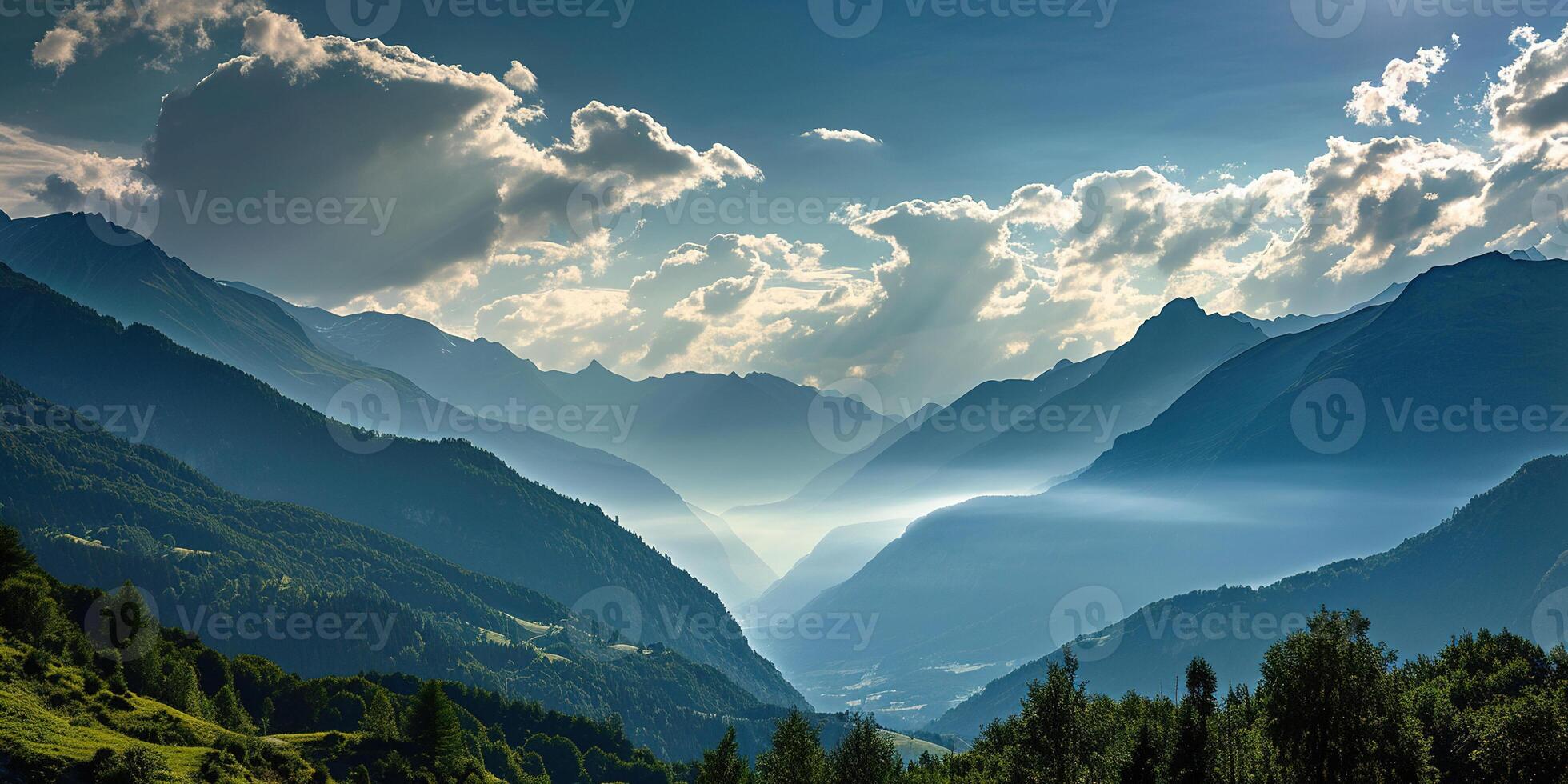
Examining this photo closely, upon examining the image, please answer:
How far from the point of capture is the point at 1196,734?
310ft

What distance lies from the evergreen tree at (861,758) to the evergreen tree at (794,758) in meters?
2.01

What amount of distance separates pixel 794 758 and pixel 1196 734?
43.0 m

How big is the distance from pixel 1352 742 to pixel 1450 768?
20475mm

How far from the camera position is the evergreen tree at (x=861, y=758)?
4451 inches

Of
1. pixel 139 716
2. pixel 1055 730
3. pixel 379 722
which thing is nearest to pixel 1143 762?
pixel 1055 730

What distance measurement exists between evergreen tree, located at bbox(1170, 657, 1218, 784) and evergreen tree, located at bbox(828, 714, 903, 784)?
110ft

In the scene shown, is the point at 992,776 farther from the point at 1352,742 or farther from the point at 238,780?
the point at 238,780

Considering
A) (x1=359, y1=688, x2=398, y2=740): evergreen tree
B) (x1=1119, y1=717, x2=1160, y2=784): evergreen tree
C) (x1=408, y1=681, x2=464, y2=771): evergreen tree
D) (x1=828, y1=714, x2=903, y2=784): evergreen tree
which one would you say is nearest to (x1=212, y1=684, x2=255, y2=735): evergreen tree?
(x1=359, y1=688, x2=398, y2=740): evergreen tree

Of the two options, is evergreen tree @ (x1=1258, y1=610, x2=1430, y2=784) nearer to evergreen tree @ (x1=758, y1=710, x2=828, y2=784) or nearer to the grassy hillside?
evergreen tree @ (x1=758, y1=710, x2=828, y2=784)

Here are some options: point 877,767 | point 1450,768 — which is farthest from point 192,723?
point 1450,768

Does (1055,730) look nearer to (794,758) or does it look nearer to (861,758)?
(861,758)

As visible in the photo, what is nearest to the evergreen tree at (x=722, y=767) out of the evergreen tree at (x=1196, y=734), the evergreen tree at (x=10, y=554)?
the evergreen tree at (x=1196, y=734)

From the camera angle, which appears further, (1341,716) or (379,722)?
(379,722)

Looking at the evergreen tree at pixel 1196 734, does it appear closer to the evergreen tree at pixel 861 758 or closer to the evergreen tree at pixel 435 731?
the evergreen tree at pixel 861 758
